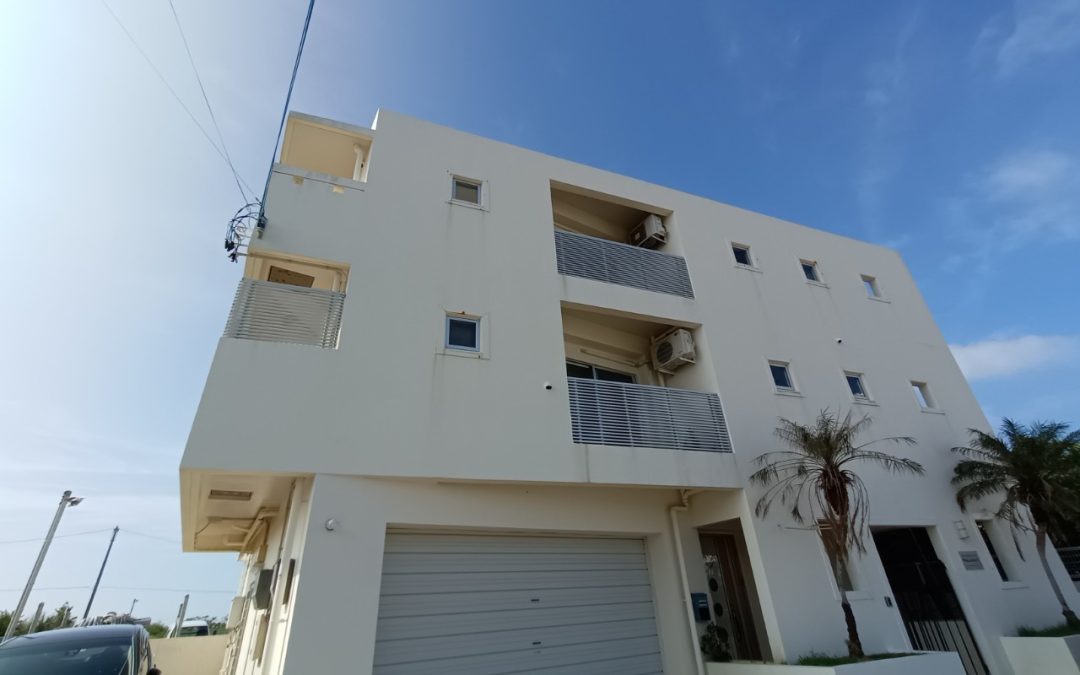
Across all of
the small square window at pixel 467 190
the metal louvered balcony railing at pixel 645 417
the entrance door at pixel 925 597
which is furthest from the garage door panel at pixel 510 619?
the small square window at pixel 467 190

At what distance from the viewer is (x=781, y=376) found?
30.9 feet

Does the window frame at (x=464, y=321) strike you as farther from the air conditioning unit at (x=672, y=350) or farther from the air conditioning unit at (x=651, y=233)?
the air conditioning unit at (x=651, y=233)

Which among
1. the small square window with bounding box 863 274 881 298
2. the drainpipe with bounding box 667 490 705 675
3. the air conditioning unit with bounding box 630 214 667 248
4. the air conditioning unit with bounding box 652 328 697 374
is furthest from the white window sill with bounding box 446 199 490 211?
the small square window with bounding box 863 274 881 298

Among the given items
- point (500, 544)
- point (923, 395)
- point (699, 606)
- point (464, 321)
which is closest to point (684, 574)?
point (699, 606)

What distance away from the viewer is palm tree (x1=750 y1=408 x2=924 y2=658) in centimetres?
686

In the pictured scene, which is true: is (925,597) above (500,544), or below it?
below

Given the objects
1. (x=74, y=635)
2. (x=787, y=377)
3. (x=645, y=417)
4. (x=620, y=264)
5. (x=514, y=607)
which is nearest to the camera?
(x=74, y=635)

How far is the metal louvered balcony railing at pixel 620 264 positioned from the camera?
29.0 ft

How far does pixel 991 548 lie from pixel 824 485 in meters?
5.78

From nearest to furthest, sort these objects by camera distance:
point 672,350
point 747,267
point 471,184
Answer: point 471,184 → point 672,350 → point 747,267

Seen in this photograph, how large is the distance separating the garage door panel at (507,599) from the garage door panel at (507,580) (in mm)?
55

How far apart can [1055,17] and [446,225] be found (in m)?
13.0

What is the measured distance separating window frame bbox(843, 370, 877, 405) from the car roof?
12.7 metres

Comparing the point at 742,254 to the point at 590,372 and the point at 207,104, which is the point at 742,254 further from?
the point at 207,104
